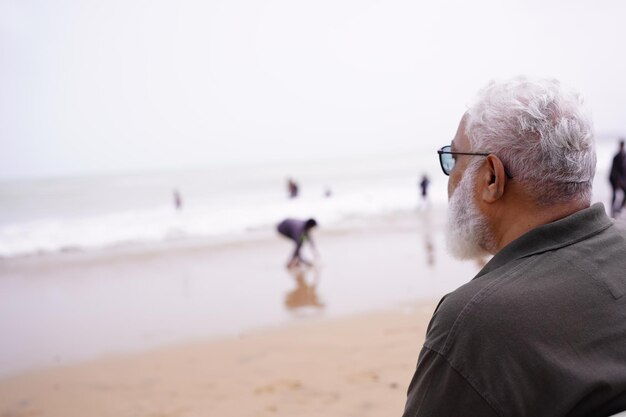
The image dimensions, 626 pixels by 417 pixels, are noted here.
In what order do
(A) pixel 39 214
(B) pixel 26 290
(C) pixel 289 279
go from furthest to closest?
1. (A) pixel 39 214
2. (B) pixel 26 290
3. (C) pixel 289 279

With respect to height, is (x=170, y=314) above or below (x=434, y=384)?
below

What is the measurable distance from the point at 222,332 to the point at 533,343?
17.8 ft

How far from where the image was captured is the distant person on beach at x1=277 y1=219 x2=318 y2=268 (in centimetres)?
944

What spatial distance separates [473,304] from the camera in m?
1.19

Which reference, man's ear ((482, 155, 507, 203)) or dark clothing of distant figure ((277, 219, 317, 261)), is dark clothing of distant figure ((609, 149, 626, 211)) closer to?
dark clothing of distant figure ((277, 219, 317, 261))

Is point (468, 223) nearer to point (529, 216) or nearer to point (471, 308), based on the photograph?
point (529, 216)

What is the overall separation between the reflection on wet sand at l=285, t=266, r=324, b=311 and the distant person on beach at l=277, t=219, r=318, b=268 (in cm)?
18

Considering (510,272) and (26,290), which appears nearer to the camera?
→ (510,272)

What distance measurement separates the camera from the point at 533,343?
3.71 ft

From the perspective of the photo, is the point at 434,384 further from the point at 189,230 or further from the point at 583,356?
the point at 189,230

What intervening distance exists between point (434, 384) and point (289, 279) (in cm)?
771

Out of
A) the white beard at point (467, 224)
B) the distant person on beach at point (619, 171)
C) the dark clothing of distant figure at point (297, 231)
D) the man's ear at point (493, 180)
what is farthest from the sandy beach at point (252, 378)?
the distant person on beach at point (619, 171)

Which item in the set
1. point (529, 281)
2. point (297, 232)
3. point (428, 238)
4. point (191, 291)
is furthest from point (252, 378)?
point (428, 238)

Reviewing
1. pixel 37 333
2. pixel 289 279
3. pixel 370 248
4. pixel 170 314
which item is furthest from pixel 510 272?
pixel 370 248
